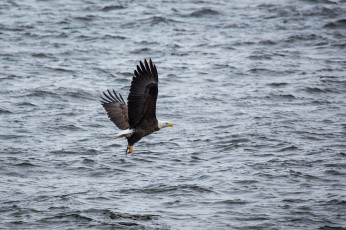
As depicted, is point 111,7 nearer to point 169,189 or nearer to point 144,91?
point 144,91

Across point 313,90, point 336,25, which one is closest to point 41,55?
point 313,90

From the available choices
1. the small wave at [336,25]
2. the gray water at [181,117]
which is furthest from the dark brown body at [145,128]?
the small wave at [336,25]

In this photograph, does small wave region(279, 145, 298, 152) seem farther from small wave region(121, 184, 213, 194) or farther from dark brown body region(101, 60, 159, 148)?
dark brown body region(101, 60, 159, 148)

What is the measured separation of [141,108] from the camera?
28.0 feet

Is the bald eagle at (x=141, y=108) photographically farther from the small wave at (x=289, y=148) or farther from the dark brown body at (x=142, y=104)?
the small wave at (x=289, y=148)

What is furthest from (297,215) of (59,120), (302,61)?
(302,61)

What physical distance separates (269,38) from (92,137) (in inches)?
308

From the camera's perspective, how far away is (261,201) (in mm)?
8109

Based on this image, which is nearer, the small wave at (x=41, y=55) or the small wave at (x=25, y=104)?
the small wave at (x=25, y=104)

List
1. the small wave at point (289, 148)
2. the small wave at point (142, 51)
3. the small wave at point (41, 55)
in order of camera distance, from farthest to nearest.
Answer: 1. the small wave at point (142, 51)
2. the small wave at point (41, 55)
3. the small wave at point (289, 148)

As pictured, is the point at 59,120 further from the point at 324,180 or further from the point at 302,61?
the point at 302,61

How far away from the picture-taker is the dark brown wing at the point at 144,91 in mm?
8172

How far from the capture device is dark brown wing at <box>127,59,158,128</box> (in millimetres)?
8172

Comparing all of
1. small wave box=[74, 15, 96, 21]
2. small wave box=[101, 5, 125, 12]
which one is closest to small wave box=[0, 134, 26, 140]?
small wave box=[74, 15, 96, 21]
